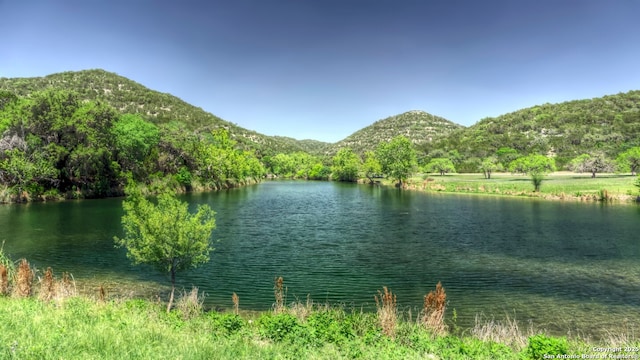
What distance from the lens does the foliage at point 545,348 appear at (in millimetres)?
10969

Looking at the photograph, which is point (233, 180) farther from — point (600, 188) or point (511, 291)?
point (511, 291)

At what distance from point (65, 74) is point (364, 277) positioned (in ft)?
764

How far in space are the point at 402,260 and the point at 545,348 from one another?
66.6 feet

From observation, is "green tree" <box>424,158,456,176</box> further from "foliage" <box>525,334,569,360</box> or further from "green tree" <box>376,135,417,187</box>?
"foliage" <box>525,334,569,360</box>

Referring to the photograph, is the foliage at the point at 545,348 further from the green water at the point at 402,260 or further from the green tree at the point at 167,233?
the green tree at the point at 167,233

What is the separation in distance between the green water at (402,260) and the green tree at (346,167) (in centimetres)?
11601

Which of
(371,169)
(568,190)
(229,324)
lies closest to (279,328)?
Result: (229,324)

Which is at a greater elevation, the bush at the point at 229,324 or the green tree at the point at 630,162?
the green tree at the point at 630,162

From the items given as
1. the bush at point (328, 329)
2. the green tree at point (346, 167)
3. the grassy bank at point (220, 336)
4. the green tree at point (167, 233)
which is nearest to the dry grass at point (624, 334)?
the grassy bank at point (220, 336)

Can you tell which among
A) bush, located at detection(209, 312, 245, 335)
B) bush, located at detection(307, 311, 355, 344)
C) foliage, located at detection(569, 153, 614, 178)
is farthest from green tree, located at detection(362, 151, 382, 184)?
bush, located at detection(209, 312, 245, 335)

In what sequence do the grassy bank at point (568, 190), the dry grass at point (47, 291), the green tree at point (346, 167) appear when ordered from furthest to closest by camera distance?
the green tree at point (346, 167) < the grassy bank at point (568, 190) < the dry grass at point (47, 291)

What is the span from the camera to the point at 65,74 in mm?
197500

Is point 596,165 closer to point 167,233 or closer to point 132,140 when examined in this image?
point 132,140

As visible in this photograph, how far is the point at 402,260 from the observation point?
1231 inches
